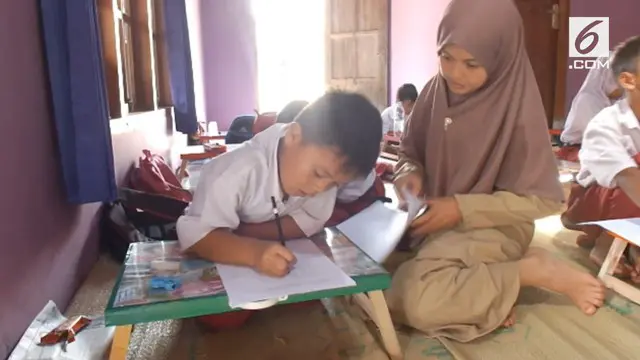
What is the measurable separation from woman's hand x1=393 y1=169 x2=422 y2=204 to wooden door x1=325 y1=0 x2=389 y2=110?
389 centimetres

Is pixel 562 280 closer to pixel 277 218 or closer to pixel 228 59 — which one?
pixel 277 218

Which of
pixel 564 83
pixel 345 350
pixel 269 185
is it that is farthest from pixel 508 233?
pixel 564 83

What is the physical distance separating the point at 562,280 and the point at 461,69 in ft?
1.75

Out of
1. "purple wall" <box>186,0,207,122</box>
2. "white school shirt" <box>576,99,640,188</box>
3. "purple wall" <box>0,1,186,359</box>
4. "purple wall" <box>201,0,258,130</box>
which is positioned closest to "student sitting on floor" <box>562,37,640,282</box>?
"white school shirt" <box>576,99,640,188</box>

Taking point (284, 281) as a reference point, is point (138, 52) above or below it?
above

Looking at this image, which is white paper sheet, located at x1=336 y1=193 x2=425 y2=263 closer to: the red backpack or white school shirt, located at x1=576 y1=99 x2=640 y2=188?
white school shirt, located at x1=576 y1=99 x2=640 y2=188

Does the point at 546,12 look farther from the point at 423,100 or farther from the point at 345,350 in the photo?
the point at 345,350

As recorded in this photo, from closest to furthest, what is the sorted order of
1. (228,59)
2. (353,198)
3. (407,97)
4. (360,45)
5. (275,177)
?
1. (275,177)
2. (353,198)
3. (407,97)
4. (360,45)
5. (228,59)

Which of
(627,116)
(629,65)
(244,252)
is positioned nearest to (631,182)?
(627,116)

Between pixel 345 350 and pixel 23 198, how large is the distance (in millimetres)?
779

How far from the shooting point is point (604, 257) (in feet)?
4.99

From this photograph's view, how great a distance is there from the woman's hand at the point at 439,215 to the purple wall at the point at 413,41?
11.2ft

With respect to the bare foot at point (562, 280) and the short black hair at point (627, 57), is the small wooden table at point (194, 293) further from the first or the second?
the short black hair at point (627, 57)

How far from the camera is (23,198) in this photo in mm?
1133
